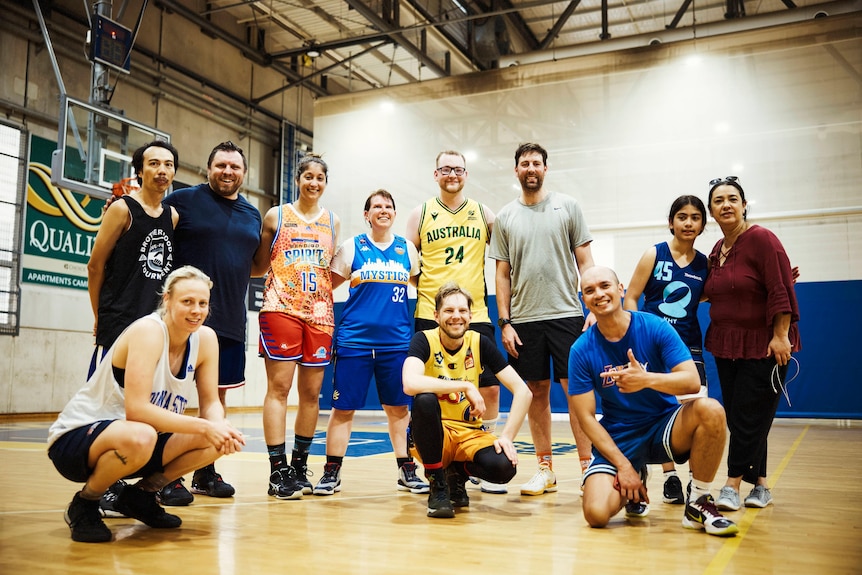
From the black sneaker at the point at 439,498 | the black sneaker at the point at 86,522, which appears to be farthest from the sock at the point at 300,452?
the black sneaker at the point at 86,522

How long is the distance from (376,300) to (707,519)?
198 cm

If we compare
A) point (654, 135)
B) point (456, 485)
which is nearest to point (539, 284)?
point (456, 485)

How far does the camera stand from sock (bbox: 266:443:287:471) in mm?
3619

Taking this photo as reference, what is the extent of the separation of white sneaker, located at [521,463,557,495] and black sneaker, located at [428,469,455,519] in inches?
30.6

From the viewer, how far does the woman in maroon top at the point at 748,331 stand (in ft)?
10.6

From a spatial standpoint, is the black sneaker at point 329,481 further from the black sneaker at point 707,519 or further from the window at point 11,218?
the window at point 11,218

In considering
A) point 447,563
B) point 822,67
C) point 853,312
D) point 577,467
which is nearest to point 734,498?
point 447,563

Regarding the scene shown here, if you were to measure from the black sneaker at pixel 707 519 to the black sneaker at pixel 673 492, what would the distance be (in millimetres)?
645

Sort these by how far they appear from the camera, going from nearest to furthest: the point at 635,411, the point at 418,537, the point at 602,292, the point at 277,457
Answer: the point at 418,537 < the point at 602,292 < the point at 635,411 < the point at 277,457

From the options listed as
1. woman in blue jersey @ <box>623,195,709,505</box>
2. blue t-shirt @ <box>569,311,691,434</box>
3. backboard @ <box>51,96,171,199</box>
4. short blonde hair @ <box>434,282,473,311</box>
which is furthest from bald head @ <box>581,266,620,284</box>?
backboard @ <box>51,96,171,199</box>

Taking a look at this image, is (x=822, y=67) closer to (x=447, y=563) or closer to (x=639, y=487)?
(x=639, y=487)

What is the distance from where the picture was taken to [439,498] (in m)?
3.06

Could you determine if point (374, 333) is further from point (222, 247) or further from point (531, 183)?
point (531, 183)

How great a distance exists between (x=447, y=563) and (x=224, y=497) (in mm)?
1754
